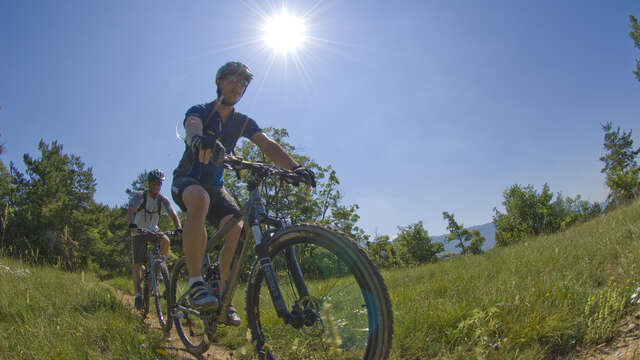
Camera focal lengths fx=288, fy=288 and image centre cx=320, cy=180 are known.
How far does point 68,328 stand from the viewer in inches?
112

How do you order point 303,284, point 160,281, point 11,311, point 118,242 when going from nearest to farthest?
point 303,284 → point 11,311 → point 160,281 → point 118,242

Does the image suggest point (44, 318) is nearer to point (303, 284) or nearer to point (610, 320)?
point (303, 284)

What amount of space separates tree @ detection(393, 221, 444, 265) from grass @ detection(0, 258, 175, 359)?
2615cm

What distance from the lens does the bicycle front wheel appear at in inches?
58.5

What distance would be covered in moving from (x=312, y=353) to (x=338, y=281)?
0.49m

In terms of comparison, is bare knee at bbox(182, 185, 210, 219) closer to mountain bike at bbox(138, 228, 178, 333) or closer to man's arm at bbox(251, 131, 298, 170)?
man's arm at bbox(251, 131, 298, 170)

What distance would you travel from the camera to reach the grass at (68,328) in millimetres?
2238

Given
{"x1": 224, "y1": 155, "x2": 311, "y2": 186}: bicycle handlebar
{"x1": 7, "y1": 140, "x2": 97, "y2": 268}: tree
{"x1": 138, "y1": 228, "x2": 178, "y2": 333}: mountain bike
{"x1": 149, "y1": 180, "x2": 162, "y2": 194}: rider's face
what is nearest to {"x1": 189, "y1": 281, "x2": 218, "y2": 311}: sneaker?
{"x1": 224, "y1": 155, "x2": 311, "y2": 186}: bicycle handlebar

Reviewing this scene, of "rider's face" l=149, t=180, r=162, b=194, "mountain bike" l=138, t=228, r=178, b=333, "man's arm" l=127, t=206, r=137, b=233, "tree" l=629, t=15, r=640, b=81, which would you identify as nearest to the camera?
"mountain bike" l=138, t=228, r=178, b=333

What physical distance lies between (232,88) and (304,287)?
1.99m

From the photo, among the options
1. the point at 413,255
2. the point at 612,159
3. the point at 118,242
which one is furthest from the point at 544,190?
the point at 118,242

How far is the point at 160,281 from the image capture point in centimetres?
480

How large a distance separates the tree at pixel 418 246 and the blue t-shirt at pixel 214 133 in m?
26.6

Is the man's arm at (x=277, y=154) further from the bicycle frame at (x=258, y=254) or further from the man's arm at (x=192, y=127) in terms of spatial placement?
the man's arm at (x=192, y=127)
